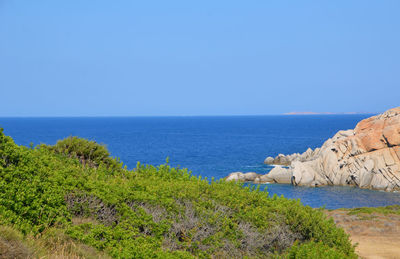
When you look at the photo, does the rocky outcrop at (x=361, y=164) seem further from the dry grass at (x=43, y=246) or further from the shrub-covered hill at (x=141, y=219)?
the dry grass at (x=43, y=246)

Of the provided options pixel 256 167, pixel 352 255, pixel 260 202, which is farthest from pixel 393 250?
pixel 256 167

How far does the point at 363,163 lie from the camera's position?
187 ft

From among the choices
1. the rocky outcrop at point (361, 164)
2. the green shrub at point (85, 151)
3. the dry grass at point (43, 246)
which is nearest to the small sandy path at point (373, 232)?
the green shrub at point (85, 151)

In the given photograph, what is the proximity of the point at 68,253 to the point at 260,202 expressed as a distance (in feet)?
22.5

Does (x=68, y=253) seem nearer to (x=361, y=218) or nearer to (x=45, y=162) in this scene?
(x=45, y=162)

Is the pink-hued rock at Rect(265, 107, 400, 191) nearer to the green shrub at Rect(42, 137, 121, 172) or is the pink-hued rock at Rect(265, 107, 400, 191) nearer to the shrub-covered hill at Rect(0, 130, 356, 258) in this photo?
the green shrub at Rect(42, 137, 121, 172)

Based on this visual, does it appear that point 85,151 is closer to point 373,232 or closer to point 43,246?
point 43,246

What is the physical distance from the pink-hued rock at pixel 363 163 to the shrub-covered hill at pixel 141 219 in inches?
1815

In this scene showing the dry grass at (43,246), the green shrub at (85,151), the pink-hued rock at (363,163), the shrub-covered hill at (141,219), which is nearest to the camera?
the dry grass at (43,246)

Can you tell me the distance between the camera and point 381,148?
58188mm

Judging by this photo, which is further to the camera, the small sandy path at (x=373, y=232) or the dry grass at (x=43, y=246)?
the small sandy path at (x=373, y=232)

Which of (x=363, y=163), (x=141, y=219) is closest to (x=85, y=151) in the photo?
(x=141, y=219)

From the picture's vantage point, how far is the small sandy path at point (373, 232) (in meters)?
18.4

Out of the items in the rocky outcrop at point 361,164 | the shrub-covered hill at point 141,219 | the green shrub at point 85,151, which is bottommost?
the rocky outcrop at point 361,164
